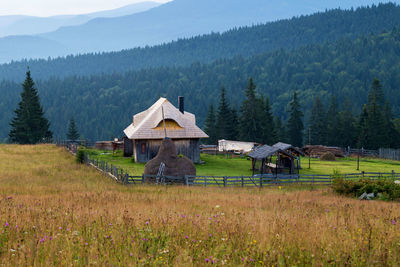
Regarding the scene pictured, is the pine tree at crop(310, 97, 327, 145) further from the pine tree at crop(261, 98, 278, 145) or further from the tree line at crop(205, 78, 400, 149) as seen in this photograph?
the pine tree at crop(261, 98, 278, 145)

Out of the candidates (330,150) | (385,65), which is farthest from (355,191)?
(385,65)

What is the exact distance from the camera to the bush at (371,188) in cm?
2109

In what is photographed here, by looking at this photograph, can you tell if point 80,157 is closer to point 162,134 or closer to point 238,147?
point 162,134

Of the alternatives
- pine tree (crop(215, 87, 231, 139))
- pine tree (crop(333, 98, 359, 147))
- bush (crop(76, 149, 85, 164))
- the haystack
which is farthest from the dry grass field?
pine tree (crop(333, 98, 359, 147))

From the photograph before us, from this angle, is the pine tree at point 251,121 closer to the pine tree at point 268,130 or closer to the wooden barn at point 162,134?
the pine tree at point 268,130

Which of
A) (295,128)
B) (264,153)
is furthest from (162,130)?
(295,128)

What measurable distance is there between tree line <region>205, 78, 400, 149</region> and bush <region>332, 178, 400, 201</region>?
47466 millimetres

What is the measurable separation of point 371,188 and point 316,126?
63.9 m

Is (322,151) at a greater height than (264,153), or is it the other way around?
(264,153)

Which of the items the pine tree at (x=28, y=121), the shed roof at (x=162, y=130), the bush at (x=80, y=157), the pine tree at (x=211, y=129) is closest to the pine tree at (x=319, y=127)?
the pine tree at (x=211, y=129)

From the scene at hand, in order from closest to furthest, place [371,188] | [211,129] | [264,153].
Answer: [371,188] < [264,153] < [211,129]

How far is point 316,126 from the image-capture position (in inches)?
3302

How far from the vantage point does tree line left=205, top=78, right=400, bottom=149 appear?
6881 centimetres

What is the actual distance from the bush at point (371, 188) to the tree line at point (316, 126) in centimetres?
4747
